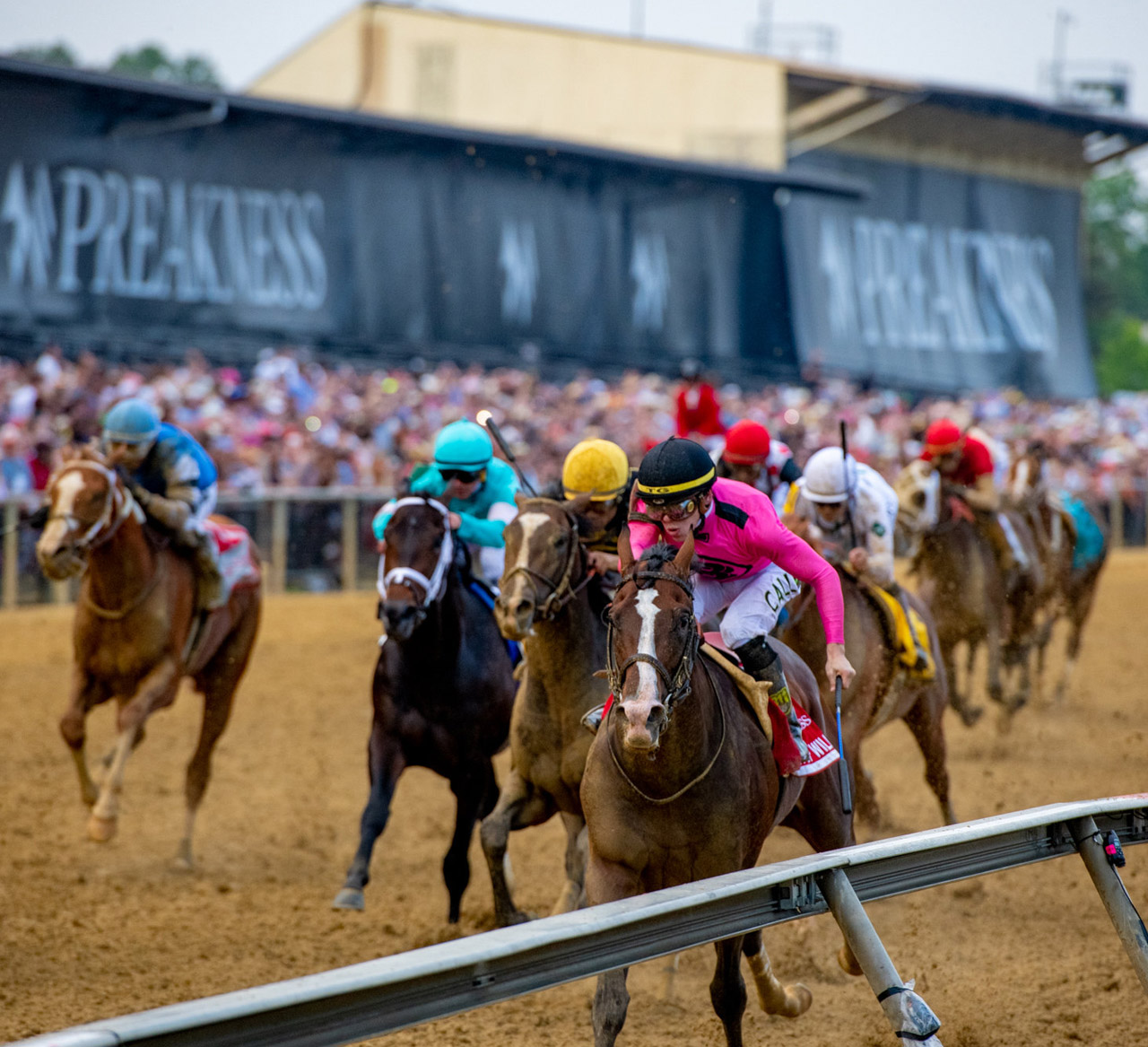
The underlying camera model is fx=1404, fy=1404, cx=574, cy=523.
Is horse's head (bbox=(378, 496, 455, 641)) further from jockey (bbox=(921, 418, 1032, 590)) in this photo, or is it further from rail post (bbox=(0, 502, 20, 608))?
rail post (bbox=(0, 502, 20, 608))

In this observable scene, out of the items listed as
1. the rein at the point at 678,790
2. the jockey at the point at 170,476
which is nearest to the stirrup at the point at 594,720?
the rein at the point at 678,790

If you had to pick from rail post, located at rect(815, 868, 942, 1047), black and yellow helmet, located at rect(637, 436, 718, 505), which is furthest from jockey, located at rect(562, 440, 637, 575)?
rail post, located at rect(815, 868, 942, 1047)

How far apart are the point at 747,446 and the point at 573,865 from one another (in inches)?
84.5

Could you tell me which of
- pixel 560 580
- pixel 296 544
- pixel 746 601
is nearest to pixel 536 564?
pixel 560 580

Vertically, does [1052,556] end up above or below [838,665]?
above

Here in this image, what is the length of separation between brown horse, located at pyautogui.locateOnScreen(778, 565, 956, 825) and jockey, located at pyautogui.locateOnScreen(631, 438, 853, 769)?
987mm

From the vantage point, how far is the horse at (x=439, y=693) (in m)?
6.07

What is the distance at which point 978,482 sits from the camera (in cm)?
933

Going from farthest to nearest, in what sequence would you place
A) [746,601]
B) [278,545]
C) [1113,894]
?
[278,545] → [746,601] → [1113,894]

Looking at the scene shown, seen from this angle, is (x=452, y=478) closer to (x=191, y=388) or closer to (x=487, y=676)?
(x=487, y=676)

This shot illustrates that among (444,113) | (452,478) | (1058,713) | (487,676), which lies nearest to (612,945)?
(487,676)

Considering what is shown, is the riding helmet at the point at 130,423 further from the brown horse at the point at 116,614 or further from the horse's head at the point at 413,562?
the horse's head at the point at 413,562

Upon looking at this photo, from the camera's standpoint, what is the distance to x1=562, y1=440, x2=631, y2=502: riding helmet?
555cm

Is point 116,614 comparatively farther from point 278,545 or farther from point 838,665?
point 278,545
